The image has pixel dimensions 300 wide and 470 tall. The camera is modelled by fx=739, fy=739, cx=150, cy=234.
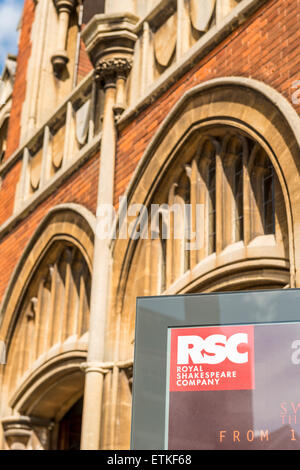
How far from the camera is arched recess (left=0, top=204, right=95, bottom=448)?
8.10 m

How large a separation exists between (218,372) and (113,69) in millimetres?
6100

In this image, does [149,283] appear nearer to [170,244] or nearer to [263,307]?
[170,244]

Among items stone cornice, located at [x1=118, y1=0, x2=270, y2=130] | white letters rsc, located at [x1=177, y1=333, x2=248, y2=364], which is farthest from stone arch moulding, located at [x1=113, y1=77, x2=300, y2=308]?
white letters rsc, located at [x1=177, y1=333, x2=248, y2=364]

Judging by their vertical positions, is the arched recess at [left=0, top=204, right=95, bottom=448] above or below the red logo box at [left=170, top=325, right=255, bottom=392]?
above

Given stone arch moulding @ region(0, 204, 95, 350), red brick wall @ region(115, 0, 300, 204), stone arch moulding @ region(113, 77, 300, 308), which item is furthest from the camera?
stone arch moulding @ region(0, 204, 95, 350)

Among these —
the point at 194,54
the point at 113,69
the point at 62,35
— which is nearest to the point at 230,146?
the point at 194,54

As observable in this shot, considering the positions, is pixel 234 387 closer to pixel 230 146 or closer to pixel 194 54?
pixel 230 146

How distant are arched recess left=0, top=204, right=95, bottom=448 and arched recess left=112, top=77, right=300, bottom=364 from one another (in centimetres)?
86

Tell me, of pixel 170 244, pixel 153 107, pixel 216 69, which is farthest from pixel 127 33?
pixel 170 244

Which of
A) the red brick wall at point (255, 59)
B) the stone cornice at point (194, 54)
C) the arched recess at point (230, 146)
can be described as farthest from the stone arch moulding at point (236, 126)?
the stone cornice at point (194, 54)

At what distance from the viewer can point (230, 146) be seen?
6285mm

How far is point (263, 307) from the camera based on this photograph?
2.14 metres

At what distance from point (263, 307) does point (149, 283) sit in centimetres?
471

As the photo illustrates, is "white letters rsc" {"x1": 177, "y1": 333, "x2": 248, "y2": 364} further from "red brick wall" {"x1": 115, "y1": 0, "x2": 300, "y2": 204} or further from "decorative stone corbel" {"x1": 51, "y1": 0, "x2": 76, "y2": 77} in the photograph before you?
"decorative stone corbel" {"x1": 51, "y1": 0, "x2": 76, "y2": 77}
